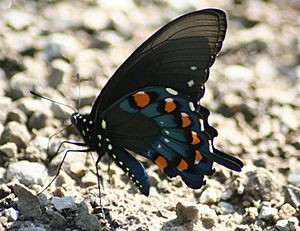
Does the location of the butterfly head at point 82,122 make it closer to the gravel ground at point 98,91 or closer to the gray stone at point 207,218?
the gravel ground at point 98,91

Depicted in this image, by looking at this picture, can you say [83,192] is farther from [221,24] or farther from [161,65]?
[221,24]

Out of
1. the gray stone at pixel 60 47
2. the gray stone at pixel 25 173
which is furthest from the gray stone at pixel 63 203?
the gray stone at pixel 60 47

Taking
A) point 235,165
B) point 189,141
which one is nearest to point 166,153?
point 189,141

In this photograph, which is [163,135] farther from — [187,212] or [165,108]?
[187,212]

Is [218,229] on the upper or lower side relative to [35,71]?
lower


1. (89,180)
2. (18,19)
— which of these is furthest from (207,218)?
(18,19)

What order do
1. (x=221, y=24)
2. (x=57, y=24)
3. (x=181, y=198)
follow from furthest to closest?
(x=57, y=24) < (x=181, y=198) < (x=221, y=24)

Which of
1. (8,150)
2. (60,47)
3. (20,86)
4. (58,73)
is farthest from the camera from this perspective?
(60,47)
